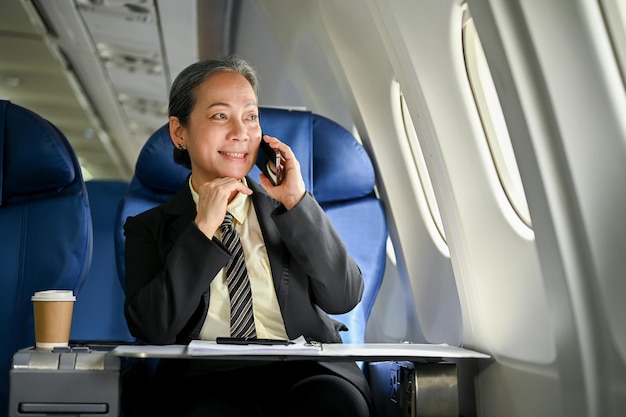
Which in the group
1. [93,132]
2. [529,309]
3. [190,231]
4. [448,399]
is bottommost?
[448,399]

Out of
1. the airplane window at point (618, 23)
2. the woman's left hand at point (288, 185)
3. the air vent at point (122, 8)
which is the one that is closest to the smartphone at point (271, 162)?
the woman's left hand at point (288, 185)

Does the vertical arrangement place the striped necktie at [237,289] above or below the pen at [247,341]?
above

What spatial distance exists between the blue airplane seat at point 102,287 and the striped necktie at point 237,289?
6.21 feet

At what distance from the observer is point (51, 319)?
2.16m

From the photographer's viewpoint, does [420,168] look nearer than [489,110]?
No

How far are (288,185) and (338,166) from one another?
2.35 ft

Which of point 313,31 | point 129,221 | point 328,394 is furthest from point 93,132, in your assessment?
point 328,394

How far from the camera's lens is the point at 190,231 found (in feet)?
7.54

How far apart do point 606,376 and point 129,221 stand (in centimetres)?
147

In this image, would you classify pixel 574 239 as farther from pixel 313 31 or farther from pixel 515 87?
pixel 313 31

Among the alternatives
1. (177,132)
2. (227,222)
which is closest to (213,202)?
(227,222)

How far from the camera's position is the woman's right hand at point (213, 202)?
7.63 ft

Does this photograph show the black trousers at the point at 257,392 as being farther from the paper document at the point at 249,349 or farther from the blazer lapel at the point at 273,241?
the blazer lapel at the point at 273,241

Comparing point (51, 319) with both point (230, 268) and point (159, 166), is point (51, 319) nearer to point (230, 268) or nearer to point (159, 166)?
point (230, 268)
